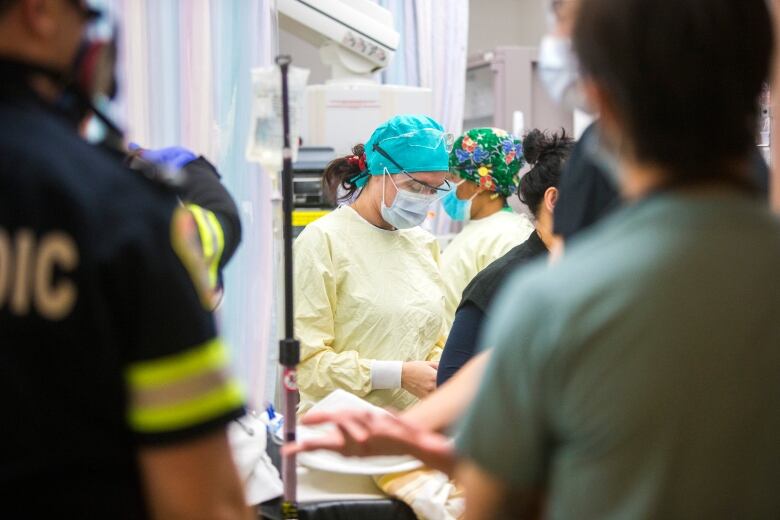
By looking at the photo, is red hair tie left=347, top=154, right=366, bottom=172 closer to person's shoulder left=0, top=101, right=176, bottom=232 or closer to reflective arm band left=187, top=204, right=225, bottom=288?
reflective arm band left=187, top=204, right=225, bottom=288

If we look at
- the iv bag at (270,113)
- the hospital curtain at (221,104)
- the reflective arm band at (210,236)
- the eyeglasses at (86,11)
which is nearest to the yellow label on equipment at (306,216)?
the hospital curtain at (221,104)

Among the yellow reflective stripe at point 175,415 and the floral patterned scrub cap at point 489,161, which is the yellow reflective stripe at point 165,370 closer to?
the yellow reflective stripe at point 175,415

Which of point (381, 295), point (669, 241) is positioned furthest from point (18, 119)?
point (381, 295)

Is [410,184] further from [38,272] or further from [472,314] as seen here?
[38,272]

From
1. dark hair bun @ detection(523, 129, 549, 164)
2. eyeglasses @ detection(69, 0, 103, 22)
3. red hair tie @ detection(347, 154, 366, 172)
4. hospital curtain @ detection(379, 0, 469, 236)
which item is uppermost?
hospital curtain @ detection(379, 0, 469, 236)

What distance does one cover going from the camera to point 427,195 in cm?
252

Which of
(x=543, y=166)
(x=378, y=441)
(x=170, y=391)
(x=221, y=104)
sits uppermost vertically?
(x=221, y=104)

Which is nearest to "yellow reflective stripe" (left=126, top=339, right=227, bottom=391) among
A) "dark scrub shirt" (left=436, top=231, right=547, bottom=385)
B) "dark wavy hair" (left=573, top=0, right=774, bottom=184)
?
"dark wavy hair" (left=573, top=0, right=774, bottom=184)

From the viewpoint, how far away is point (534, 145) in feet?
7.83

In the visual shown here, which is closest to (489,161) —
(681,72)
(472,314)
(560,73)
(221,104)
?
(221,104)

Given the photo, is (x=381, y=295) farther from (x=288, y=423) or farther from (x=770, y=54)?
(x=770, y=54)

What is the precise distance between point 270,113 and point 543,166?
1052 mm

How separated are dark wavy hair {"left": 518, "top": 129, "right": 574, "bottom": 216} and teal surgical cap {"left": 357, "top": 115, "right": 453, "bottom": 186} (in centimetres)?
26

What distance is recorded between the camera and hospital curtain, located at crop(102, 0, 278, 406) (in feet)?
10.6
